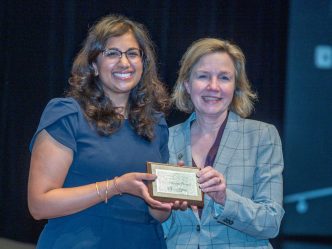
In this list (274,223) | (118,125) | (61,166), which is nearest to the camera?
(61,166)

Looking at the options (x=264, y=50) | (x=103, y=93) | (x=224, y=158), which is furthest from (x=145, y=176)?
(x=264, y=50)

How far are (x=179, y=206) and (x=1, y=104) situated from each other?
3088 mm

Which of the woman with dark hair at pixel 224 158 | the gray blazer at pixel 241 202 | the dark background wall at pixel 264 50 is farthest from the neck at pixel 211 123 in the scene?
the dark background wall at pixel 264 50

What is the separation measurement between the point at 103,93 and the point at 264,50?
2675mm

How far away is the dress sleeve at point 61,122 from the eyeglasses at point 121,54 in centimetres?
27

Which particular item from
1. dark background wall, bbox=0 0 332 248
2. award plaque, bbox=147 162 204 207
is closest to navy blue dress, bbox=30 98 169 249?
award plaque, bbox=147 162 204 207

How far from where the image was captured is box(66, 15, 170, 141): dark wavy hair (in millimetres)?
2561

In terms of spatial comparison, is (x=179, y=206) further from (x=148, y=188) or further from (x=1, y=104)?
(x=1, y=104)

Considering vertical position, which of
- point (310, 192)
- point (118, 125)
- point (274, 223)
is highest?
point (118, 125)

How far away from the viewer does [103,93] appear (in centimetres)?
265

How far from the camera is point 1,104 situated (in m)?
5.23

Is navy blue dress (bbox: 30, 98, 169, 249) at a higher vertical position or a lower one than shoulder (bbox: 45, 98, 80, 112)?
lower

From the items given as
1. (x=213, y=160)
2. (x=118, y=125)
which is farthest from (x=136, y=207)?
(x=213, y=160)

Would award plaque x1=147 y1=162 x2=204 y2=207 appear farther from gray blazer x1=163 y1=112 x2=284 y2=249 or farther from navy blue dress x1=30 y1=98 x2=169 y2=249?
gray blazer x1=163 y1=112 x2=284 y2=249
